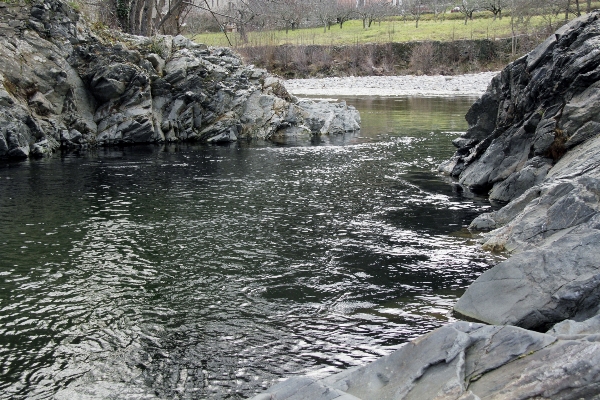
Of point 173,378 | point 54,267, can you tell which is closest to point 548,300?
point 173,378

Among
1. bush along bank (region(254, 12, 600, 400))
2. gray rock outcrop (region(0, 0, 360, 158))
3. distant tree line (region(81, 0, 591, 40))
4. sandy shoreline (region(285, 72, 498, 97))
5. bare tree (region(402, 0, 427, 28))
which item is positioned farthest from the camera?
bare tree (region(402, 0, 427, 28))

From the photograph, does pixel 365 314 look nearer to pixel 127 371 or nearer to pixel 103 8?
pixel 127 371

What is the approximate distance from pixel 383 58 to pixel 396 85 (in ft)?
57.7

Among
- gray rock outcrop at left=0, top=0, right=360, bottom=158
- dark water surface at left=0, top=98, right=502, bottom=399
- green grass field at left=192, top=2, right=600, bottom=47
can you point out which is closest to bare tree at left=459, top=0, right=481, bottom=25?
green grass field at left=192, top=2, right=600, bottom=47

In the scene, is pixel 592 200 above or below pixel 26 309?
above

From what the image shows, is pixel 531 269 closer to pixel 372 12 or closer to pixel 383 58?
pixel 383 58

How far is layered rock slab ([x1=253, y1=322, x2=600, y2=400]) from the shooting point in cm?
561

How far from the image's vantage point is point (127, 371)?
8.21 metres

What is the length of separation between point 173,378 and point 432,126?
31.1 meters

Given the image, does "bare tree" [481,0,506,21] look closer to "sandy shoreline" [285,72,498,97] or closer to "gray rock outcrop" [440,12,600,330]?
"sandy shoreline" [285,72,498,97]

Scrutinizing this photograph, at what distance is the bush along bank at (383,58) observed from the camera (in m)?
82.9

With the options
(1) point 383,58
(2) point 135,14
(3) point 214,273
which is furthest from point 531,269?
(1) point 383,58

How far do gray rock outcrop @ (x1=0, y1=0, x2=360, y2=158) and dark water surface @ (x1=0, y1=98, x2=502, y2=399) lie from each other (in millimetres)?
5630

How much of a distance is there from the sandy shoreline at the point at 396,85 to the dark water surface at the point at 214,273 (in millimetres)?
42263
